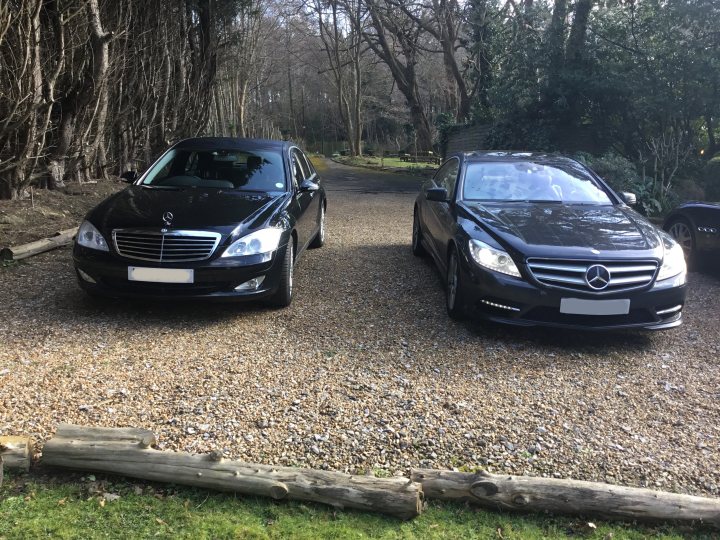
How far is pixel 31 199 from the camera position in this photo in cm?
843

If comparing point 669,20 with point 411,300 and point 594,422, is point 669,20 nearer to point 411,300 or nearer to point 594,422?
point 411,300

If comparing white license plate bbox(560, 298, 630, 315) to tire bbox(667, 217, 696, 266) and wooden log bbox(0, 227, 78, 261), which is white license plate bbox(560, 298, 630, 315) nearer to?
tire bbox(667, 217, 696, 266)

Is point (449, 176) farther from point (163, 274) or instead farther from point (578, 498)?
point (578, 498)

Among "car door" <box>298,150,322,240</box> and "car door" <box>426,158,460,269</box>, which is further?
"car door" <box>298,150,322,240</box>

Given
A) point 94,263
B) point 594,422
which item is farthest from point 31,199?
point 594,422

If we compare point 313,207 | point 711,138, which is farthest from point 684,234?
point 711,138

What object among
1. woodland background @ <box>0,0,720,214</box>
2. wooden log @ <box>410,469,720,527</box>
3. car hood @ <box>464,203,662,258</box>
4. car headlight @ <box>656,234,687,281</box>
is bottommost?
wooden log @ <box>410,469,720,527</box>

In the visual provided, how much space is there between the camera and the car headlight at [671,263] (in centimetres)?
438

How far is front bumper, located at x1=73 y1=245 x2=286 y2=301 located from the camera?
4.54 meters

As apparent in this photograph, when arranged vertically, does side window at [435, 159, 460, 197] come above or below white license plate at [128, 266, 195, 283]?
above

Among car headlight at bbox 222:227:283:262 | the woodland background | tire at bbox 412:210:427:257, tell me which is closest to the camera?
car headlight at bbox 222:227:283:262

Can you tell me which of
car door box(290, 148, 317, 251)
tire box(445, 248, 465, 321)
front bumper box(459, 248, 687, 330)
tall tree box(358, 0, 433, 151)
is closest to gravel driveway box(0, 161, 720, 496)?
tire box(445, 248, 465, 321)

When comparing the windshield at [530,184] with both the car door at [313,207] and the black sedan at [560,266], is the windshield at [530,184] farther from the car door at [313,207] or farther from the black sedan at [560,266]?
the car door at [313,207]

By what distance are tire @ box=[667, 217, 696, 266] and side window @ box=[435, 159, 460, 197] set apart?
3.02m
